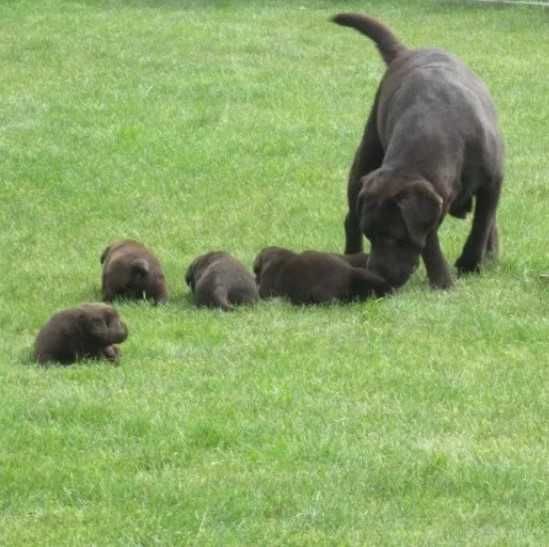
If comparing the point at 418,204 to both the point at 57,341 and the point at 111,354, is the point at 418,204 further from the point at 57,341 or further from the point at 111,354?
the point at 57,341

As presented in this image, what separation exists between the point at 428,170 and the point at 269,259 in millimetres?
1272

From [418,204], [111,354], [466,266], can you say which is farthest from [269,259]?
[111,354]

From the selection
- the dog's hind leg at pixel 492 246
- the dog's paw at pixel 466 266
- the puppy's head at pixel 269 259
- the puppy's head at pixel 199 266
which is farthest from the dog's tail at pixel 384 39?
the puppy's head at pixel 199 266

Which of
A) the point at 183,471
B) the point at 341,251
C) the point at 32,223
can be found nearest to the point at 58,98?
the point at 32,223

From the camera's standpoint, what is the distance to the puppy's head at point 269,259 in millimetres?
12419

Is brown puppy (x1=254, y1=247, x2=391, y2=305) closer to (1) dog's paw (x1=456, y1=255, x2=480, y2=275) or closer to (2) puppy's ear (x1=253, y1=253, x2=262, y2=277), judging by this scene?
(2) puppy's ear (x1=253, y1=253, x2=262, y2=277)

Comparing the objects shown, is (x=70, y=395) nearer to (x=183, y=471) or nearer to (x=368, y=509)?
(x=183, y=471)

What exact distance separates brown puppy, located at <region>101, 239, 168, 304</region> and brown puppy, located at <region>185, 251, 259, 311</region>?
262 millimetres

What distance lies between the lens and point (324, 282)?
39.2 ft

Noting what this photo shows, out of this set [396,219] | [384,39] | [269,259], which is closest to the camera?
[396,219]

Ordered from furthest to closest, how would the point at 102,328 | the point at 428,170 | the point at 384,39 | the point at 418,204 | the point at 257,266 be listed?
the point at 384,39, the point at 257,266, the point at 428,170, the point at 418,204, the point at 102,328

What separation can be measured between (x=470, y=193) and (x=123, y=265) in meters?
2.33

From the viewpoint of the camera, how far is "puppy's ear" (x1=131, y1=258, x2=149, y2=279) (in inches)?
483

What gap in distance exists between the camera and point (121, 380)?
10055 millimetres
